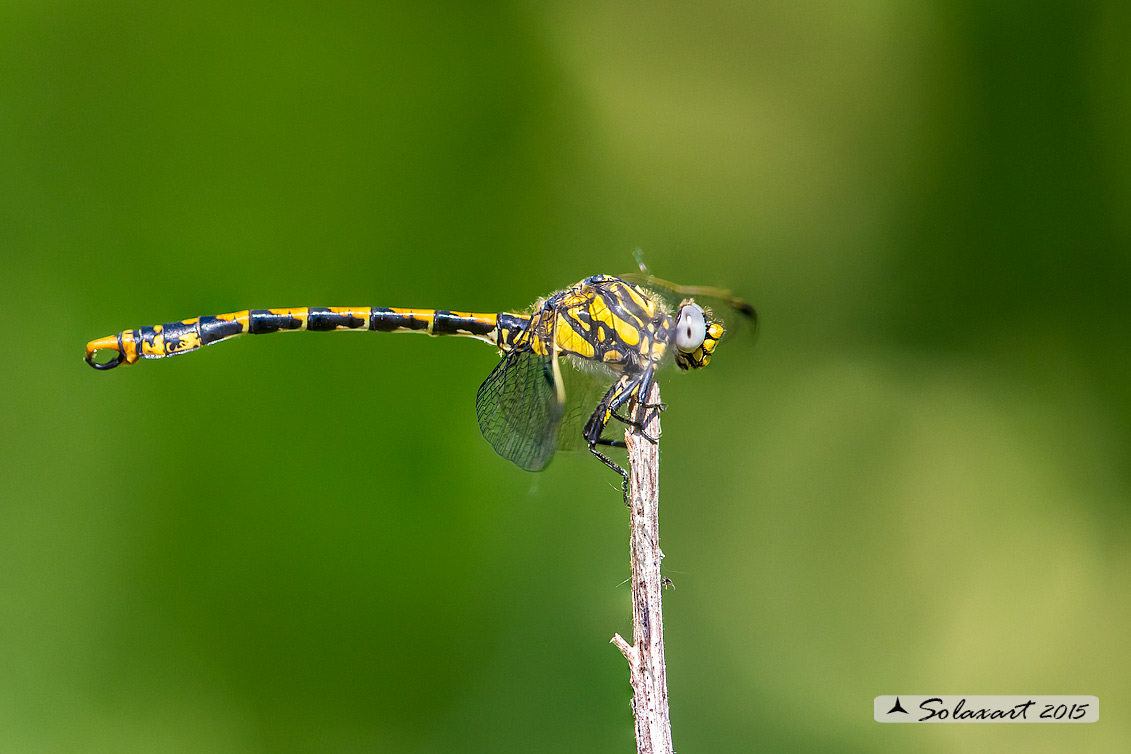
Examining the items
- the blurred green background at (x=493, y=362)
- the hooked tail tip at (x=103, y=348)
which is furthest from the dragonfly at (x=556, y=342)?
the blurred green background at (x=493, y=362)

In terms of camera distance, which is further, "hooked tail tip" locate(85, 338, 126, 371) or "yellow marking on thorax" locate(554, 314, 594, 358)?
"yellow marking on thorax" locate(554, 314, 594, 358)

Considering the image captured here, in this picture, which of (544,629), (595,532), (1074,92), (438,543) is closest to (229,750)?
(438,543)

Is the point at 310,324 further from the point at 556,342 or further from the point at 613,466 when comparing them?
the point at 613,466

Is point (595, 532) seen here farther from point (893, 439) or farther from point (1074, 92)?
point (1074, 92)

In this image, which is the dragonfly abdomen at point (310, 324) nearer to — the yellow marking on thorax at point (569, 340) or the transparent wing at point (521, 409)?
the transparent wing at point (521, 409)

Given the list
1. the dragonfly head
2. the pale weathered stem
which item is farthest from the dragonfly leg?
the pale weathered stem

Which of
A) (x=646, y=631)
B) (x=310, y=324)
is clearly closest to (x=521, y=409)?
(x=310, y=324)

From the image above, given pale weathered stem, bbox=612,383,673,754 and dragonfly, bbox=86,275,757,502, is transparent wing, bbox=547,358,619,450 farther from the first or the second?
pale weathered stem, bbox=612,383,673,754
